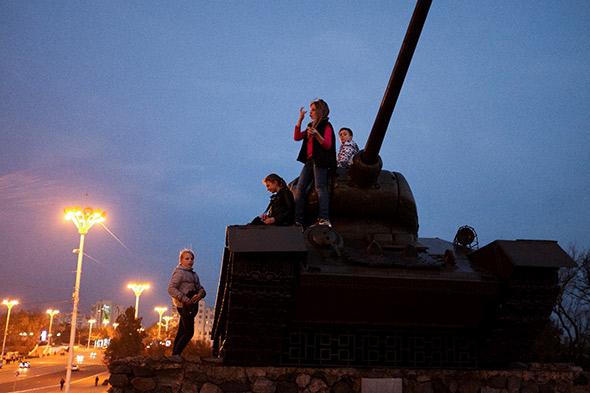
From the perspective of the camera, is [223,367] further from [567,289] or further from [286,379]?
[567,289]

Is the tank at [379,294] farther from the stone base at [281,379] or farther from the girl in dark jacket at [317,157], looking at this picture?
the girl in dark jacket at [317,157]

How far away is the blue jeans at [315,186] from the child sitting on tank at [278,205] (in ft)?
0.71

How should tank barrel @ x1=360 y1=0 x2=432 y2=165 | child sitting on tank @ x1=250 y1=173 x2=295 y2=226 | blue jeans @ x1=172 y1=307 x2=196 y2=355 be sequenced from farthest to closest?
blue jeans @ x1=172 y1=307 x2=196 y2=355 → child sitting on tank @ x1=250 y1=173 x2=295 y2=226 → tank barrel @ x1=360 y1=0 x2=432 y2=165

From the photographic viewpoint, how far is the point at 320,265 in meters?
6.00

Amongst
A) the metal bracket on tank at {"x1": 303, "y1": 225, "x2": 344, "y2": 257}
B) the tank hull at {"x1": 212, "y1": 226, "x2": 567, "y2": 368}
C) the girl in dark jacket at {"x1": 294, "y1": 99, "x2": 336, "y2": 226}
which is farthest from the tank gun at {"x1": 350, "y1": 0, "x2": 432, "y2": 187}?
the tank hull at {"x1": 212, "y1": 226, "x2": 567, "y2": 368}

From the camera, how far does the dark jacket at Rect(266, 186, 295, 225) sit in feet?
22.1

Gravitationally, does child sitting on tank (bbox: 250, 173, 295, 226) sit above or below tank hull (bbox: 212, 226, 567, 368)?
above

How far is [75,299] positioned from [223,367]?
1663 centimetres

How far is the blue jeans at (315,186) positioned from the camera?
22.7ft

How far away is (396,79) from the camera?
637 centimetres

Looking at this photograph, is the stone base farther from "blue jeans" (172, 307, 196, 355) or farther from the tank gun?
the tank gun

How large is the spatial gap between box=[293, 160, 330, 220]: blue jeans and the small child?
88 centimetres

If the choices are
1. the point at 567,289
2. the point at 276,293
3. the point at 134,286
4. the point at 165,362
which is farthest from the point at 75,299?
the point at 567,289

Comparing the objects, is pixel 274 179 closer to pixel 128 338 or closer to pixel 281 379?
pixel 281 379
